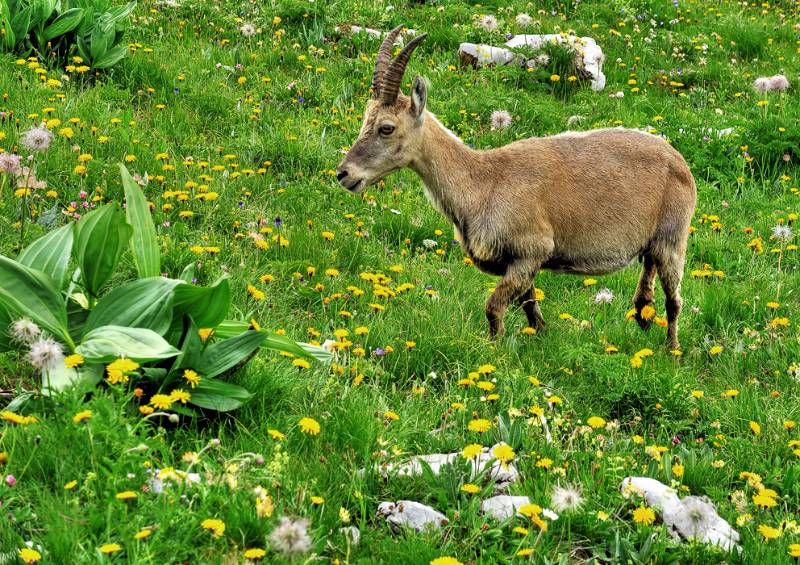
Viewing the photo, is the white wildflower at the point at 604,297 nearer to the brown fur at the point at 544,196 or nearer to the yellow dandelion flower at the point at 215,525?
the brown fur at the point at 544,196

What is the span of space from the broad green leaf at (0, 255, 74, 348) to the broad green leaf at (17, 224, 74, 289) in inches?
7.1

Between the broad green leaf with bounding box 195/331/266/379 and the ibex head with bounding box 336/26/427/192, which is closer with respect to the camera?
the broad green leaf with bounding box 195/331/266/379

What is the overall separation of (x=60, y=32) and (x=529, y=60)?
558 centimetres

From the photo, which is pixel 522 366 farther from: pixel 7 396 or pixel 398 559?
pixel 7 396

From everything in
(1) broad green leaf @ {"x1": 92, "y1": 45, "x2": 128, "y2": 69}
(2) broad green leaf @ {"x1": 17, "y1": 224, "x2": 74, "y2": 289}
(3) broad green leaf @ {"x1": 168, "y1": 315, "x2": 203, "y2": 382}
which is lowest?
(1) broad green leaf @ {"x1": 92, "y1": 45, "x2": 128, "y2": 69}

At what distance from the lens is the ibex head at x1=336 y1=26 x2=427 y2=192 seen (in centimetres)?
647

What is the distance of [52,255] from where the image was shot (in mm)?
4586

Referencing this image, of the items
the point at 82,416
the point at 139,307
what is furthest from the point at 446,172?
the point at 82,416

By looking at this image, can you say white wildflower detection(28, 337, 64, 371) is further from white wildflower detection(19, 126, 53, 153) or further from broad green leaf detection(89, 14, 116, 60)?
broad green leaf detection(89, 14, 116, 60)

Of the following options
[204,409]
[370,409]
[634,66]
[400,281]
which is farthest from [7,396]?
[634,66]

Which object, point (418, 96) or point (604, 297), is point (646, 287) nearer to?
point (604, 297)

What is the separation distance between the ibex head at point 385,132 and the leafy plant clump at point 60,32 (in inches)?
155

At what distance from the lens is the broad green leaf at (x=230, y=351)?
14.7 feet

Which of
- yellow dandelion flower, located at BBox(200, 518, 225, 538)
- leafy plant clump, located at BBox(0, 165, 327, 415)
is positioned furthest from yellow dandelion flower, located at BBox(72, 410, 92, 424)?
yellow dandelion flower, located at BBox(200, 518, 225, 538)
